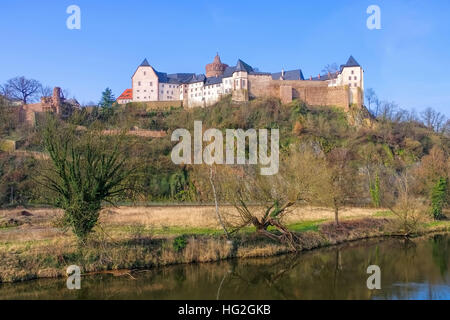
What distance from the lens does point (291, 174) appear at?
19.8m

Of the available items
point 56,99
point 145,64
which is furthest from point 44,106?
point 145,64

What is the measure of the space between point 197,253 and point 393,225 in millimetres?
14600

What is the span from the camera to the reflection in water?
12938mm

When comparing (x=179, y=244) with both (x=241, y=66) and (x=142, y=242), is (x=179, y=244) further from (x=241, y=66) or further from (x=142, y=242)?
(x=241, y=66)

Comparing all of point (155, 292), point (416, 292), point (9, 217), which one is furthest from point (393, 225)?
point (9, 217)

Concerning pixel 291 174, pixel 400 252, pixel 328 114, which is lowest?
pixel 400 252

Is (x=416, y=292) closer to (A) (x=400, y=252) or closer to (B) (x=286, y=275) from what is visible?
(B) (x=286, y=275)

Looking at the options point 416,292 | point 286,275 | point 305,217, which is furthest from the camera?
point 305,217

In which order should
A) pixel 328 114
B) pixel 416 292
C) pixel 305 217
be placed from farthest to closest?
1. pixel 328 114
2. pixel 305 217
3. pixel 416 292

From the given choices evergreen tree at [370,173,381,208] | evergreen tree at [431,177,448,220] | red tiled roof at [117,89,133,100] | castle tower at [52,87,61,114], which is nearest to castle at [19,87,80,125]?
castle tower at [52,87,61,114]

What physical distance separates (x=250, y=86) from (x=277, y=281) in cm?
5949

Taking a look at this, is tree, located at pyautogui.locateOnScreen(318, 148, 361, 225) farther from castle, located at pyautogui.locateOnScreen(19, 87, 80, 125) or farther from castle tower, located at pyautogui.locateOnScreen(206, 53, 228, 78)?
castle tower, located at pyautogui.locateOnScreen(206, 53, 228, 78)

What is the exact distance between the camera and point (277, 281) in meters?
14.8

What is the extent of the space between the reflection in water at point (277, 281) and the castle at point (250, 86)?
174ft
